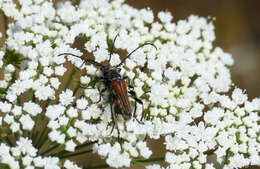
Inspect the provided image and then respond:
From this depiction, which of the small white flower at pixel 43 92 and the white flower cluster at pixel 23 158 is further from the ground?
the small white flower at pixel 43 92

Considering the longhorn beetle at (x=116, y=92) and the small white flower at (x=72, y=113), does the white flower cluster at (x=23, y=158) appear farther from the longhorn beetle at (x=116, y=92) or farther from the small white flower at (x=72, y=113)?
the longhorn beetle at (x=116, y=92)

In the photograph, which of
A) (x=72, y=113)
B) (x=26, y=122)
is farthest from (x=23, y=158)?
(x=72, y=113)

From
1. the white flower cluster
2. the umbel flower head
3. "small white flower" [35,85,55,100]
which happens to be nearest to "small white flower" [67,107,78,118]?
the umbel flower head

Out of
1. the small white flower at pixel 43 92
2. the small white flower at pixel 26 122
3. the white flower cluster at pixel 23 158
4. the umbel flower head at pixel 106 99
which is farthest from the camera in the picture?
the small white flower at pixel 43 92

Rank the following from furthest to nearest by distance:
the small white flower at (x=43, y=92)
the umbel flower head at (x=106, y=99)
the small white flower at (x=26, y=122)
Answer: the small white flower at (x=43, y=92)
the umbel flower head at (x=106, y=99)
the small white flower at (x=26, y=122)

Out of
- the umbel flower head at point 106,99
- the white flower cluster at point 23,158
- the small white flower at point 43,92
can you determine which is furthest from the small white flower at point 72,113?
the white flower cluster at point 23,158

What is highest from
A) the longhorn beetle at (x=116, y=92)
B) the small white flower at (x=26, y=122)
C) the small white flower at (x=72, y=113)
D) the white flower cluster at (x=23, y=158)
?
the longhorn beetle at (x=116, y=92)

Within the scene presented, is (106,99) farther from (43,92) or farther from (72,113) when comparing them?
(43,92)

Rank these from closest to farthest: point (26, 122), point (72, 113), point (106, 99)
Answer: point (26, 122), point (72, 113), point (106, 99)
